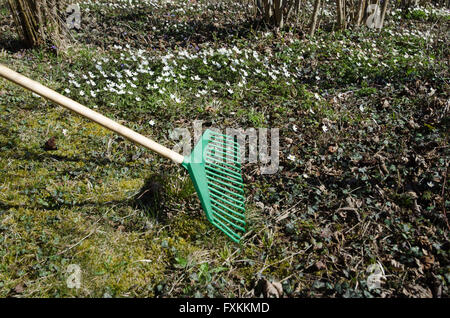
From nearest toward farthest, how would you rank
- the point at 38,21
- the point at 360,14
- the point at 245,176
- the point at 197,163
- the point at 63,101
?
the point at 63,101
the point at 197,163
the point at 245,176
the point at 38,21
the point at 360,14

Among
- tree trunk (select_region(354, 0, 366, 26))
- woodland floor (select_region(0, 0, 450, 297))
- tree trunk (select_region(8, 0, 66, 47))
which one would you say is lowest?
woodland floor (select_region(0, 0, 450, 297))

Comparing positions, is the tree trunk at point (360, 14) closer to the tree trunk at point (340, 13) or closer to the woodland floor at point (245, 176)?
the tree trunk at point (340, 13)

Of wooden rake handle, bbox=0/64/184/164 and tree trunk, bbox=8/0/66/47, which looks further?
tree trunk, bbox=8/0/66/47

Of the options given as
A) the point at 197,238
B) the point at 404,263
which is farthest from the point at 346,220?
the point at 197,238

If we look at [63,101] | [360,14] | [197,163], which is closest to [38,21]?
[63,101]

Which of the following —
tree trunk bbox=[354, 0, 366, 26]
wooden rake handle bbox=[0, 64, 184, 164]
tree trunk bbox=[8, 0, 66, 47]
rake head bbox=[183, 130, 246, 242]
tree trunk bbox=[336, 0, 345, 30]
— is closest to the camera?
wooden rake handle bbox=[0, 64, 184, 164]

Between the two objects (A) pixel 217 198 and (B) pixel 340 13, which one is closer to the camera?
(A) pixel 217 198

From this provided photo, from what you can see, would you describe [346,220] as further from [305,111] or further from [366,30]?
[366,30]

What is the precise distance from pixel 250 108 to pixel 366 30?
3.24 m

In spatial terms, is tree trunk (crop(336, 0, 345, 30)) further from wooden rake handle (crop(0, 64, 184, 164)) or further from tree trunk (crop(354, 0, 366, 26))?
wooden rake handle (crop(0, 64, 184, 164))

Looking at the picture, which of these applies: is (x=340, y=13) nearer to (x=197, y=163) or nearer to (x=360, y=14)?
(x=360, y=14)

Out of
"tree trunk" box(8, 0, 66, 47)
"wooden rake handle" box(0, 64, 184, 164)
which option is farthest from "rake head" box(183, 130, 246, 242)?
"tree trunk" box(8, 0, 66, 47)

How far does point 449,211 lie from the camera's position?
2.40m

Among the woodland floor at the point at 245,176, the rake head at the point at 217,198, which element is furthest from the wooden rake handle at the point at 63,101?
the woodland floor at the point at 245,176
